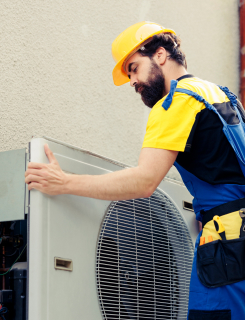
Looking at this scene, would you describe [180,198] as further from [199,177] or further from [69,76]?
[69,76]

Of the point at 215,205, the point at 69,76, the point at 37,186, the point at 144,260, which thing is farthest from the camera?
the point at 69,76

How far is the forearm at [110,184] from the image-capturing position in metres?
1.26

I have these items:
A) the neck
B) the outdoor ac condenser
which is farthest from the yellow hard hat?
the outdoor ac condenser

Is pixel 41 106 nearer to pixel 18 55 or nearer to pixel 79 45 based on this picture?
pixel 18 55

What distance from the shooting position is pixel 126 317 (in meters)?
1.39

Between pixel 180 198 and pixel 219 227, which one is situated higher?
pixel 180 198

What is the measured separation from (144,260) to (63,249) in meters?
0.38

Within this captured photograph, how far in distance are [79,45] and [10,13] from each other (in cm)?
42

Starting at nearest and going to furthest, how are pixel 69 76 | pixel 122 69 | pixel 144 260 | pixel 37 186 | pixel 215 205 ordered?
1. pixel 37 186
2. pixel 215 205
3. pixel 144 260
4. pixel 122 69
5. pixel 69 76

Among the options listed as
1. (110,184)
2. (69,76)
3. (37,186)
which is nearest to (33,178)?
(37,186)

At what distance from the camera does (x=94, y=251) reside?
1.35 meters

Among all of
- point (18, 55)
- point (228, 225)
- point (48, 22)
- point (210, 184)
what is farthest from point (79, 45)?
point (228, 225)

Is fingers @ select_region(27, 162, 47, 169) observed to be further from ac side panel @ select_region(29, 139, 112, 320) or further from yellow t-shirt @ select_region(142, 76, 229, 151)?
yellow t-shirt @ select_region(142, 76, 229, 151)

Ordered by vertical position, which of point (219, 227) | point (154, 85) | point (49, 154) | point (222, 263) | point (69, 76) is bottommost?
point (222, 263)
